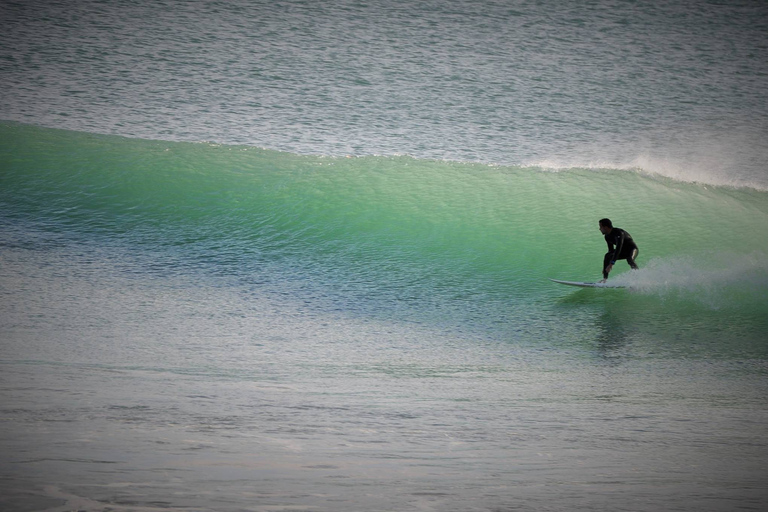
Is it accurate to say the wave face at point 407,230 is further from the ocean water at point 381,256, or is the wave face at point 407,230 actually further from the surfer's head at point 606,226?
the surfer's head at point 606,226

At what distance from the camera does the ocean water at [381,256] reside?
2.83 m

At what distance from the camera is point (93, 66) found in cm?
1048

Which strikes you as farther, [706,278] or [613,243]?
[706,278]

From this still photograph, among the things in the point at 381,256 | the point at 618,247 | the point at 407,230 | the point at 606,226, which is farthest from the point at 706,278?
the point at 381,256

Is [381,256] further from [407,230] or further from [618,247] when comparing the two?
[618,247]

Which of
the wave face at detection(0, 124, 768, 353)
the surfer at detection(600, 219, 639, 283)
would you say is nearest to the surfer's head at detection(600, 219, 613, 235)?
the surfer at detection(600, 219, 639, 283)

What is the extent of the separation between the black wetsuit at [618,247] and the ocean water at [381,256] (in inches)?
12.5

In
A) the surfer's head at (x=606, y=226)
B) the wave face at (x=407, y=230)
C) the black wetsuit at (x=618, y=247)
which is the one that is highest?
the surfer's head at (x=606, y=226)

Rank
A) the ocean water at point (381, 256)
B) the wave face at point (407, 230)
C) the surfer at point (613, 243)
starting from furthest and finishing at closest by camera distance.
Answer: the surfer at point (613, 243) < the wave face at point (407, 230) < the ocean water at point (381, 256)

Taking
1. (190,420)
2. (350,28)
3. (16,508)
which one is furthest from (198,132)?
(16,508)

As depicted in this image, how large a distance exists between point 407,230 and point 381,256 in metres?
0.73

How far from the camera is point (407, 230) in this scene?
7051 mm

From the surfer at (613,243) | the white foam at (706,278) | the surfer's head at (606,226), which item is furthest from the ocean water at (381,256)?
the surfer's head at (606,226)

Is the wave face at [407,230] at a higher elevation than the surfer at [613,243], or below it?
below
